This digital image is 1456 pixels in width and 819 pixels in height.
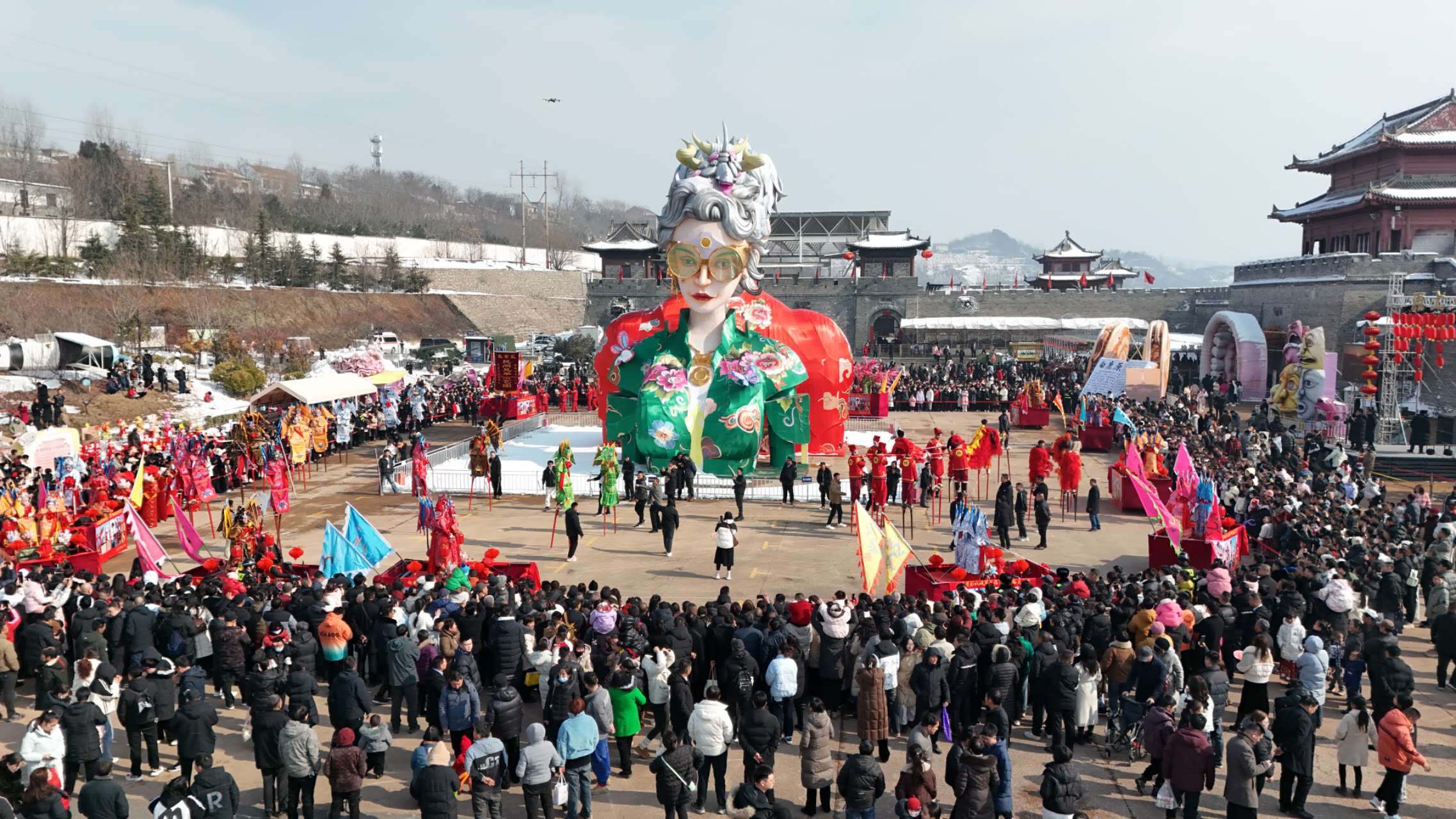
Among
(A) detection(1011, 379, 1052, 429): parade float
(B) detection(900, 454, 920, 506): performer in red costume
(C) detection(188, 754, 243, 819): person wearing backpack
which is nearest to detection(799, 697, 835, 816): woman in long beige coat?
(C) detection(188, 754, 243, 819): person wearing backpack

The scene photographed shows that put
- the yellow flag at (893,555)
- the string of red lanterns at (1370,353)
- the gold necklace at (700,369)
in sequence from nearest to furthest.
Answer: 1. the yellow flag at (893,555)
2. the gold necklace at (700,369)
3. the string of red lanterns at (1370,353)

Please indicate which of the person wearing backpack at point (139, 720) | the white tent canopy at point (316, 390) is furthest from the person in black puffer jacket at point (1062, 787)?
the white tent canopy at point (316, 390)

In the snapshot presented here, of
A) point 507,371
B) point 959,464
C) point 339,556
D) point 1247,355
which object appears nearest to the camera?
point 339,556

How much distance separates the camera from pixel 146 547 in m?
13.8

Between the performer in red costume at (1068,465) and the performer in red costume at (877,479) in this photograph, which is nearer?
the performer in red costume at (877,479)

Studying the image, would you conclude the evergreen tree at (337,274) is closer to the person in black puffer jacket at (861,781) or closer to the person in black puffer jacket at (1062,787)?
the person in black puffer jacket at (861,781)

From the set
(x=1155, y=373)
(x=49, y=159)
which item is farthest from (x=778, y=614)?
(x=49, y=159)

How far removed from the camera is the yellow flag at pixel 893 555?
12.8 m

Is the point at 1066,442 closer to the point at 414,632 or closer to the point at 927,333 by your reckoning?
the point at 414,632

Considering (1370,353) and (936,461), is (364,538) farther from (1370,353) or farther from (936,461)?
(1370,353)

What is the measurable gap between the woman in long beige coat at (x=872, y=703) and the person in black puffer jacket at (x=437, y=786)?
3.68 m

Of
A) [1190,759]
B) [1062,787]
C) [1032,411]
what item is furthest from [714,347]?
[1062,787]

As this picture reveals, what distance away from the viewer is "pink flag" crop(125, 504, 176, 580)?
13.6m

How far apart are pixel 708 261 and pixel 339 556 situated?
10.7 metres
